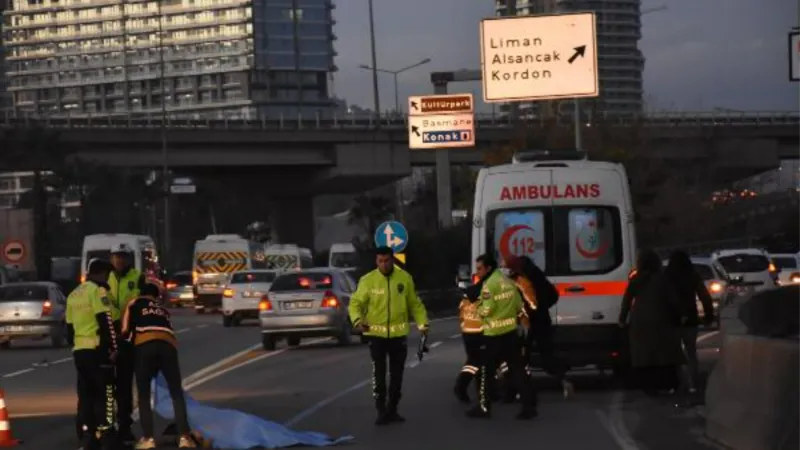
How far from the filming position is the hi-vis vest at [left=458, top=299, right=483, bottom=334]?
1870cm

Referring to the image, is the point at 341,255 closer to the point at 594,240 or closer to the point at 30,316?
the point at 30,316

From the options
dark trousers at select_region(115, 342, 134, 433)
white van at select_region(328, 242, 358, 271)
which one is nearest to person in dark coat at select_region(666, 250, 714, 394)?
dark trousers at select_region(115, 342, 134, 433)

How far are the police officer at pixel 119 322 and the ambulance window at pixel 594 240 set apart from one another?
6687 mm

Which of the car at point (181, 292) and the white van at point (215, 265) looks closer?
the white van at point (215, 265)

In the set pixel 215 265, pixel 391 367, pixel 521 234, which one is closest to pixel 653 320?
pixel 521 234

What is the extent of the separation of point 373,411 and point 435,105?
28407mm

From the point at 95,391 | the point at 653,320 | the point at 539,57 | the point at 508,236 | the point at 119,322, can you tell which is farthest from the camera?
the point at 539,57

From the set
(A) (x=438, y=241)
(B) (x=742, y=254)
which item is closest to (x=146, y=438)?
(B) (x=742, y=254)

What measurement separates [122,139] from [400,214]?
1455 centimetres

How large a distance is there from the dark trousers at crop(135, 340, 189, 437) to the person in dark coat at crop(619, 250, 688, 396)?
5.86m

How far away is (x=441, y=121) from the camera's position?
155 feet

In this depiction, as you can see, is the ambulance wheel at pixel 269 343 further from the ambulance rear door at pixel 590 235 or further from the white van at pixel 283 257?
the white van at pixel 283 257

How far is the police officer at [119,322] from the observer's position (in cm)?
1566

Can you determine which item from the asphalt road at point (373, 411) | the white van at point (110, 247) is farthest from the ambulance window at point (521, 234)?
the white van at point (110, 247)
